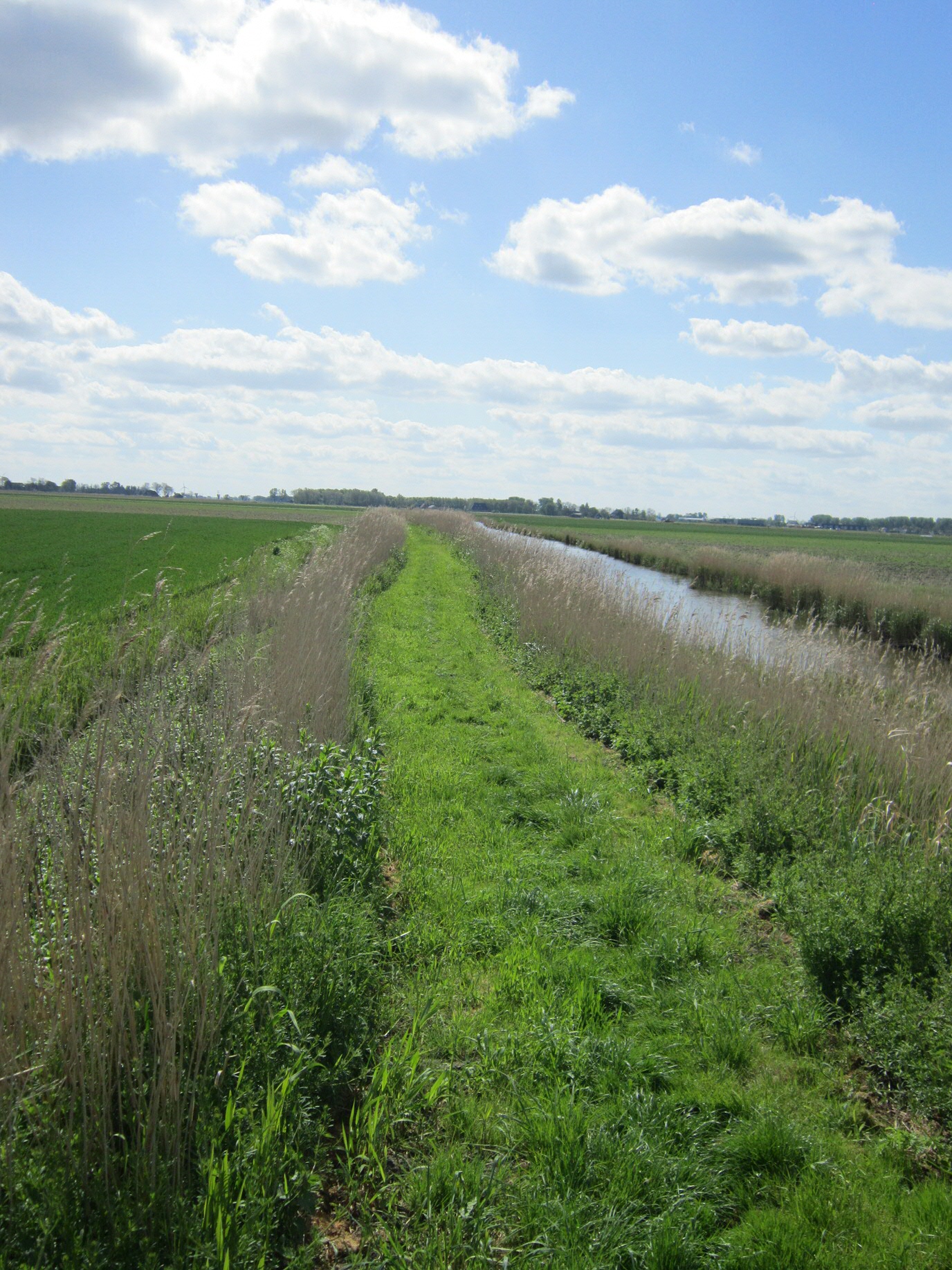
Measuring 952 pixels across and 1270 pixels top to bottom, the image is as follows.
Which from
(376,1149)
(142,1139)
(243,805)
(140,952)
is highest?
(243,805)

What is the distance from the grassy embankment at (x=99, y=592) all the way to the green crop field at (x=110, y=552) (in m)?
0.07

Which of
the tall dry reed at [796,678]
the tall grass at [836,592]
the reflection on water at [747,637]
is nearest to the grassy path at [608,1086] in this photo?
the tall dry reed at [796,678]

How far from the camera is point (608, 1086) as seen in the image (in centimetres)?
328

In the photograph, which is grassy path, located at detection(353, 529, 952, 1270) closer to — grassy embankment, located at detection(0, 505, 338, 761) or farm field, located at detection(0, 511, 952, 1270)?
farm field, located at detection(0, 511, 952, 1270)

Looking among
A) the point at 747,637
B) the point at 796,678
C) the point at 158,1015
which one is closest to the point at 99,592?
the point at 747,637

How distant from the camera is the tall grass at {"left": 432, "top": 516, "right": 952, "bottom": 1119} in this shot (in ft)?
12.5

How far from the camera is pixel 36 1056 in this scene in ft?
8.12

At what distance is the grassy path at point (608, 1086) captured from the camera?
258 centimetres

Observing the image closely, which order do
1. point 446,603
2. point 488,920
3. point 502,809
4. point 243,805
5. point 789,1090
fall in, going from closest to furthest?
1. point 789,1090
2. point 243,805
3. point 488,920
4. point 502,809
5. point 446,603

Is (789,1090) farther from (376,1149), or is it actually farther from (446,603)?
(446,603)

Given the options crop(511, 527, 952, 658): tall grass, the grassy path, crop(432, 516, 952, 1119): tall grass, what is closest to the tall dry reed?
crop(432, 516, 952, 1119): tall grass

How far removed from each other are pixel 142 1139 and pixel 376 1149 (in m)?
0.90

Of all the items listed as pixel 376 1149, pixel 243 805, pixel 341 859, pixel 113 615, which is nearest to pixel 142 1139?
pixel 376 1149

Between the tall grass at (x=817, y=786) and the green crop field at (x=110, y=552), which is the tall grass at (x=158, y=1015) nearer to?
the green crop field at (x=110, y=552)
